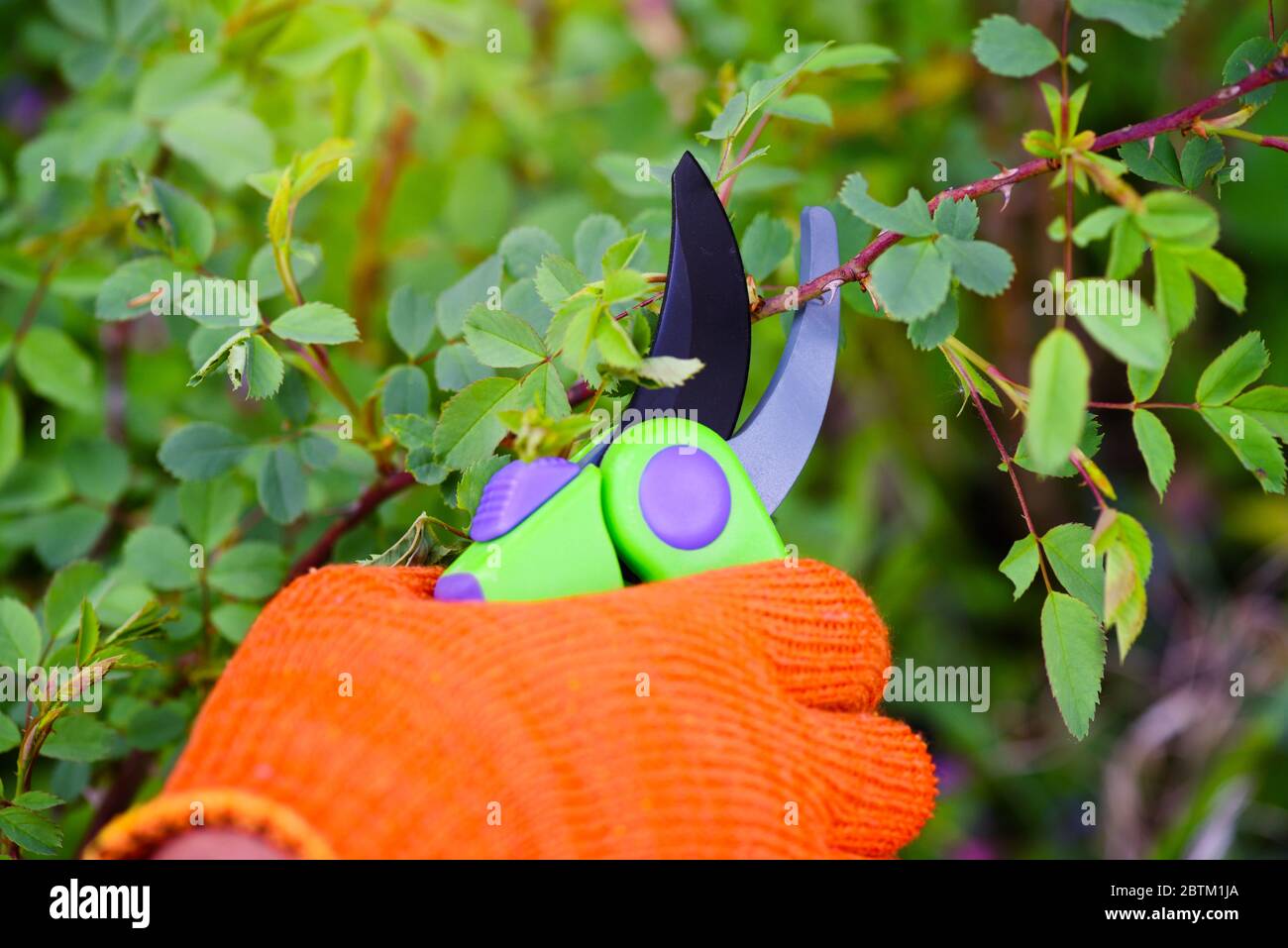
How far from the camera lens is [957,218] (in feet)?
1.38

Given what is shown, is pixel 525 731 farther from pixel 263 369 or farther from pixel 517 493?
pixel 263 369

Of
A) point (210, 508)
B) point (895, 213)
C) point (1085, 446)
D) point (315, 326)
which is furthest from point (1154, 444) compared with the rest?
point (210, 508)

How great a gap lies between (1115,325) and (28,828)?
47 centimetres

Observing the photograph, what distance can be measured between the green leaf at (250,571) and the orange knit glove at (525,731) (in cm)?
20

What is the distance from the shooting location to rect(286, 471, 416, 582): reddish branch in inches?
21.9

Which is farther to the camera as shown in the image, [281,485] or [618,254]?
[281,485]

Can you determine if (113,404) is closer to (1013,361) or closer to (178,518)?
(178,518)

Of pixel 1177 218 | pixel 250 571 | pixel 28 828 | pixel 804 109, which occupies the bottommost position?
pixel 28 828

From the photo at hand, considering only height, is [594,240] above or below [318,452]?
above

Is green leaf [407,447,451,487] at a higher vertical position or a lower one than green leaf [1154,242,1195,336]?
lower

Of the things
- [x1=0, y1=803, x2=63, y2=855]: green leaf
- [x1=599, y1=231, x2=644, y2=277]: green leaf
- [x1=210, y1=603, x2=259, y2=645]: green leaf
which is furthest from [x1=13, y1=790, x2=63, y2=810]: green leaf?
[x1=599, y1=231, x2=644, y2=277]: green leaf

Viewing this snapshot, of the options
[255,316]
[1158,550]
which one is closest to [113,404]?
[255,316]

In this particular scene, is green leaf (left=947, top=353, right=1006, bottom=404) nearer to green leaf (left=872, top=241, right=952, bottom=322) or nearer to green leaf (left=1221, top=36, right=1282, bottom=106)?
green leaf (left=872, top=241, right=952, bottom=322)
